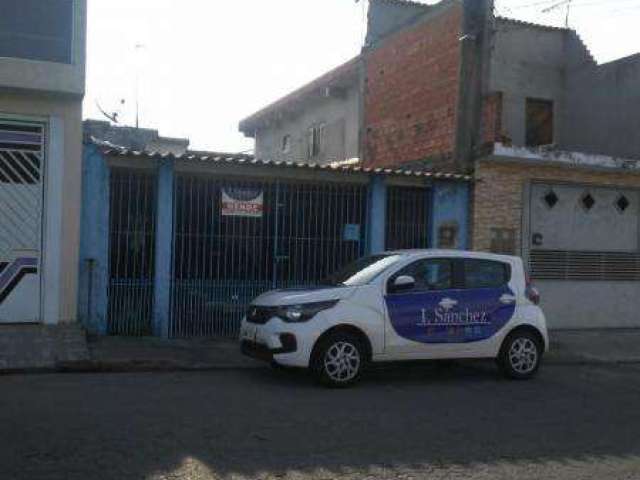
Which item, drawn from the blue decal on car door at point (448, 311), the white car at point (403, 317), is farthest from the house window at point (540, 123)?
the blue decal on car door at point (448, 311)

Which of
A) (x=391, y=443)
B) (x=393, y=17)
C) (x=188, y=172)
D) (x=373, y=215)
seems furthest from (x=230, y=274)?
(x=393, y=17)

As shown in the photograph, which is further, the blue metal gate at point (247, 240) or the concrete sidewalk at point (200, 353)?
the blue metal gate at point (247, 240)

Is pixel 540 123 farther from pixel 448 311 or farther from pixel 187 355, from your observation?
A: pixel 187 355

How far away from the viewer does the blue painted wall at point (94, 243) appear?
11.7m

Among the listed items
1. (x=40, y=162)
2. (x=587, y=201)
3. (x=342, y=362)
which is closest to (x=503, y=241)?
(x=587, y=201)

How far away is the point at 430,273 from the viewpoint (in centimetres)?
974

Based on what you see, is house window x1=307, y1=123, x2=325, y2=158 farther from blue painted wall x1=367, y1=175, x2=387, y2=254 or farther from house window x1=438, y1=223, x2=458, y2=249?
blue painted wall x1=367, y1=175, x2=387, y2=254

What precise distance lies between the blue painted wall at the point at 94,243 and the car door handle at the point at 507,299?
5.72 metres

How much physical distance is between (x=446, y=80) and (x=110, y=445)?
1242cm

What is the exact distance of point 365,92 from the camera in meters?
20.7

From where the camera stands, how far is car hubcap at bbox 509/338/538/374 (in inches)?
399

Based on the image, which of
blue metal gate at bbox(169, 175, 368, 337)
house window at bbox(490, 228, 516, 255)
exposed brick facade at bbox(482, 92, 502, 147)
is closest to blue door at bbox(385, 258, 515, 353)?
blue metal gate at bbox(169, 175, 368, 337)

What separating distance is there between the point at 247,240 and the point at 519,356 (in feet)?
15.5

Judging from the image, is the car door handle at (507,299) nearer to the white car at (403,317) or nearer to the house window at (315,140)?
the white car at (403,317)
